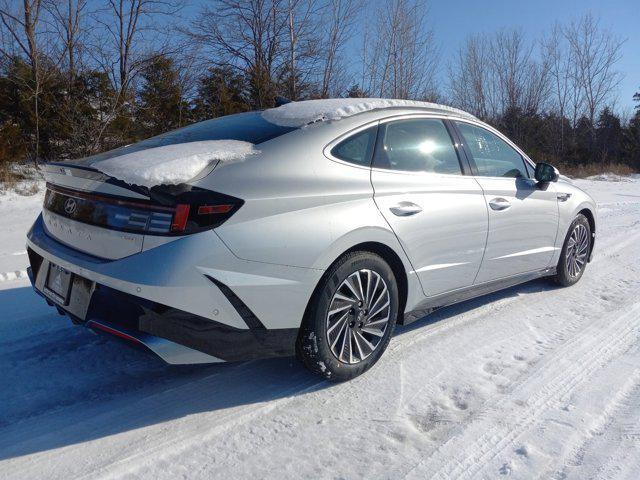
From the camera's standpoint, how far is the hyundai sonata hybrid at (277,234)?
2234mm

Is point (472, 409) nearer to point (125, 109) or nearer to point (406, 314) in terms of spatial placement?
point (406, 314)

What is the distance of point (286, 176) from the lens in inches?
99.1

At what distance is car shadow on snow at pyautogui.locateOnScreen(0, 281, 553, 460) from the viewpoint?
2354mm

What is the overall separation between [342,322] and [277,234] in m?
0.66

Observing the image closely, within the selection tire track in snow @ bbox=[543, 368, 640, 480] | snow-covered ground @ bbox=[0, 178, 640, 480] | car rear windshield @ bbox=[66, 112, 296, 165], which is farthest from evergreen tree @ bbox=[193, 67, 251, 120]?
tire track in snow @ bbox=[543, 368, 640, 480]

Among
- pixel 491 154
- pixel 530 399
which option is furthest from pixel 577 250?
pixel 530 399

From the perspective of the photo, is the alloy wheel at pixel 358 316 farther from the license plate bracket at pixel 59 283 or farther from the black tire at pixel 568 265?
the black tire at pixel 568 265

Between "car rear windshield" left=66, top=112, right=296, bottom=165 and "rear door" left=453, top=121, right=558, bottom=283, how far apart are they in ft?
4.90

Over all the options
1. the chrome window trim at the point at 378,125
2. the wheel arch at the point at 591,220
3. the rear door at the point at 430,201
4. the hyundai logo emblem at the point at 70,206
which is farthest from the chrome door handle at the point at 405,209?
the wheel arch at the point at 591,220

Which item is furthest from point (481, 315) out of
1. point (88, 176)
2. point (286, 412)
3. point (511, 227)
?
point (88, 176)

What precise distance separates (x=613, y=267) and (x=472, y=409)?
12.8ft

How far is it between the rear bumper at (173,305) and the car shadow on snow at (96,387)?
7.6 inches

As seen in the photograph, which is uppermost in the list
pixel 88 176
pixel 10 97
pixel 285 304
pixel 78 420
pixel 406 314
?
pixel 10 97

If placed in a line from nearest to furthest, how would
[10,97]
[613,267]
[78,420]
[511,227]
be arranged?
1. [78,420]
2. [511,227]
3. [613,267]
4. [10,97]
